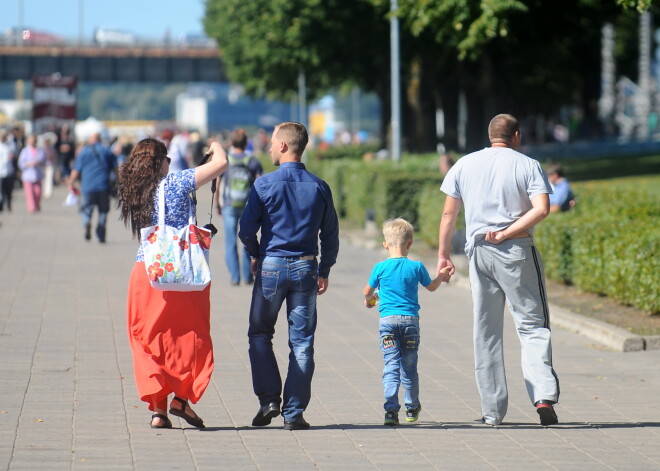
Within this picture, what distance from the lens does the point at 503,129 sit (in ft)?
24.1

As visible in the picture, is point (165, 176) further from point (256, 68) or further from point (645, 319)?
point (256, 68)

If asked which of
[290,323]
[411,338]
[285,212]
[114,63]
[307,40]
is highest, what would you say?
[114,63]

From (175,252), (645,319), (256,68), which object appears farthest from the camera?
(256,68)

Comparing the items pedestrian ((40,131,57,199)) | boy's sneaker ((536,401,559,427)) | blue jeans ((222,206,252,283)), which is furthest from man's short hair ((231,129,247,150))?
pedestrian ((40,131,57,199))

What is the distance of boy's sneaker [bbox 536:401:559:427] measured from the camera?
7.28 meters

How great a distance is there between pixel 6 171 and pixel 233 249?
573 inches

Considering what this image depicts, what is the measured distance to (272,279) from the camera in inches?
279

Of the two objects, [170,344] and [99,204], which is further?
[99,204]

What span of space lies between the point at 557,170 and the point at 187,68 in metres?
81.6

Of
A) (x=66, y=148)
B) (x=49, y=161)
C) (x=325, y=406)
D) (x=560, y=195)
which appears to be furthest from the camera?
(x=66, y=148)

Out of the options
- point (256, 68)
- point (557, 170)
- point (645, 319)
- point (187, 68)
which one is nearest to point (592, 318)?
point (645, 319)

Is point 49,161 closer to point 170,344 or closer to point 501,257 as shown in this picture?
point 170,344

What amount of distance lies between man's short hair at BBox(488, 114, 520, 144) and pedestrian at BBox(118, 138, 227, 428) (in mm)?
1418

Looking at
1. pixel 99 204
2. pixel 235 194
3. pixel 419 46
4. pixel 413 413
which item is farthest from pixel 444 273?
pixel 419 46
